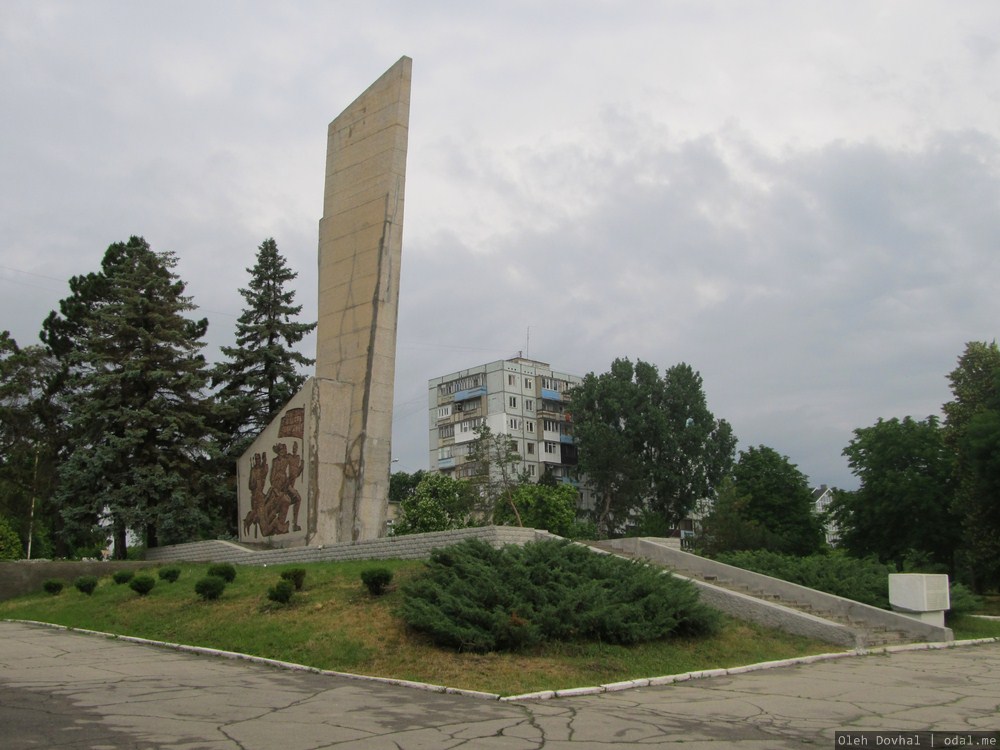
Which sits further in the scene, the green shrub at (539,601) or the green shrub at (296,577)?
the green shrub at (296,577)

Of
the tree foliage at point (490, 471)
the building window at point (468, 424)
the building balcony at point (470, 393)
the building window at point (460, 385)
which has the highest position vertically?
the building window at point (460, 385)

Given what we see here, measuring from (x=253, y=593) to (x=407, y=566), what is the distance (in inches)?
111

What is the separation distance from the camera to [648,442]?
5238 centimetres

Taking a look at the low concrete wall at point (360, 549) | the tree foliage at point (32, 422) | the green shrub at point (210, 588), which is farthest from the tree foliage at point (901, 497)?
the tree foliage at point (32, 422)

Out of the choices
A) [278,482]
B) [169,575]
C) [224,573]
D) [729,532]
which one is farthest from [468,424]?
[224,573]

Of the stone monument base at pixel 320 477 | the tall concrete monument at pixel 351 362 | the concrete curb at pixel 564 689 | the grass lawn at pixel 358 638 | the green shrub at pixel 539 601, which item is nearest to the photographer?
the concrete curb at pixel 564 689

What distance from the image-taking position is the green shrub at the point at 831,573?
16.8 metres

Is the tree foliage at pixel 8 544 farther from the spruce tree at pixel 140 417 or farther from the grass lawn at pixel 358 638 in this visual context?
the grass lawn at pixel 358 638

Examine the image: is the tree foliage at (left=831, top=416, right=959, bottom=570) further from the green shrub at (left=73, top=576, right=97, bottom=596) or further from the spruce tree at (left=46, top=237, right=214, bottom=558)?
the green shrub at (left=73, top=576, right=97, bottom=596)

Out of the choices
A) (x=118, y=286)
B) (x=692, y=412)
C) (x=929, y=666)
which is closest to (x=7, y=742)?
(x=929, y=666)

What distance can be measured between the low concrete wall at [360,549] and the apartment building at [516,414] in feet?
120

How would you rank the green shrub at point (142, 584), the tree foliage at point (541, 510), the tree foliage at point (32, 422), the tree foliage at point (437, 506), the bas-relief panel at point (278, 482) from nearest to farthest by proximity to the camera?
the green shrub at point (142, 584), the bas-relief panel at point (278, 482), the tree foliage at point (32, 422), the tree foliage at point (541, 510), the tree foliage at point (437, 506)

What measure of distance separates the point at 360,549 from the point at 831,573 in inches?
389

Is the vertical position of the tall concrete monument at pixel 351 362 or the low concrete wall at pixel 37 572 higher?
the tall concrete monument at pixel 351 362
